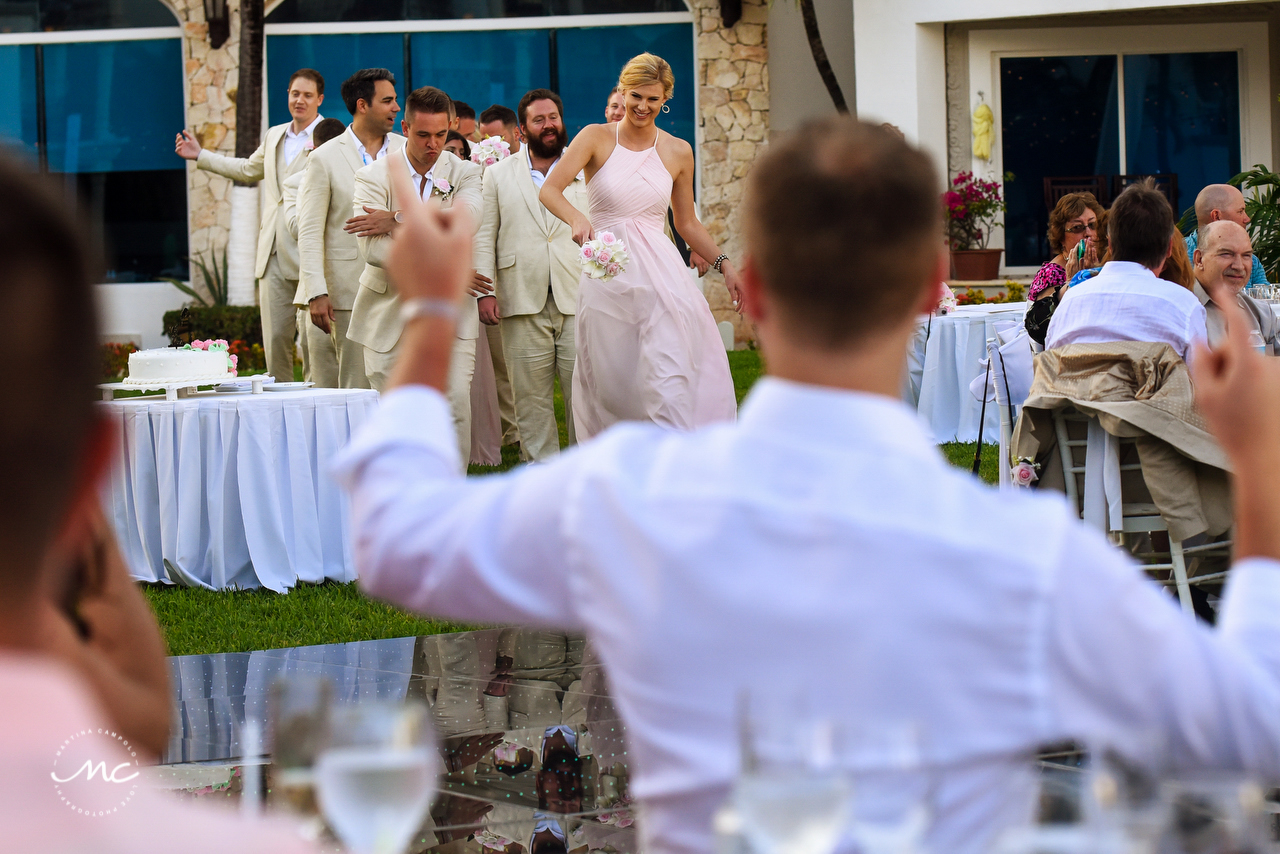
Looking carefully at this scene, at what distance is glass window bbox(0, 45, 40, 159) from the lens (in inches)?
696

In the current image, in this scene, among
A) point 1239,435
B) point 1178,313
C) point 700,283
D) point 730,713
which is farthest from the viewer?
point 700,283

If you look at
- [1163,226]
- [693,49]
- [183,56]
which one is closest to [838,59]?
[693,49]

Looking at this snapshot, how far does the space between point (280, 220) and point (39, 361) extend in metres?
8.39

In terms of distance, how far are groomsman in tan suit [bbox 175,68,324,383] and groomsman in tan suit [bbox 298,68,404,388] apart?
40.8 inches

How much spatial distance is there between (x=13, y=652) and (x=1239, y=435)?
43.5 inches

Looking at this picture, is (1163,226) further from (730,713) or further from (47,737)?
(47,737)

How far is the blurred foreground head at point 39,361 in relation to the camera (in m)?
0.82

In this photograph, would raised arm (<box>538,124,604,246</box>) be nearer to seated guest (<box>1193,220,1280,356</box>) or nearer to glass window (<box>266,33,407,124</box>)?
seated guest (<box>1193,220,1280,356</box>)

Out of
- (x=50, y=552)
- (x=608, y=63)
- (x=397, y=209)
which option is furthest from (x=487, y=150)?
(x=608, y=63)

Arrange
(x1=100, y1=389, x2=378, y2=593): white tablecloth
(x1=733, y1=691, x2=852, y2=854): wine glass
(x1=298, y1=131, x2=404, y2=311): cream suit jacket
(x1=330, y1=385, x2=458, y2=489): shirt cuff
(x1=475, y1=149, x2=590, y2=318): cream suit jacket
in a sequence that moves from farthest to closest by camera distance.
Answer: (x1=475, y1=149, x2=590, y2=318): cream suit jacket, (x1=298, y1=131, x2=404, y2=311): cream suit jacket, (x1=100, y1=389, x2=378, y2=593): white tablecloth, (x1=330, y1=385, x2=458, y2=489): shirt cuff, (x1=733, y1=691, x2=852, y2=854): wine glass

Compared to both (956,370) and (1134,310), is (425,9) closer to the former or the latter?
(956,370)

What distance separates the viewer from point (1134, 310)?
4.87m

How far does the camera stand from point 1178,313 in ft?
15.9

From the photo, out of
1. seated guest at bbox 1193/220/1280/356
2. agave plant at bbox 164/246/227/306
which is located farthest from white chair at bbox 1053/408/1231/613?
agave plant at bbox 164/246/227/306
